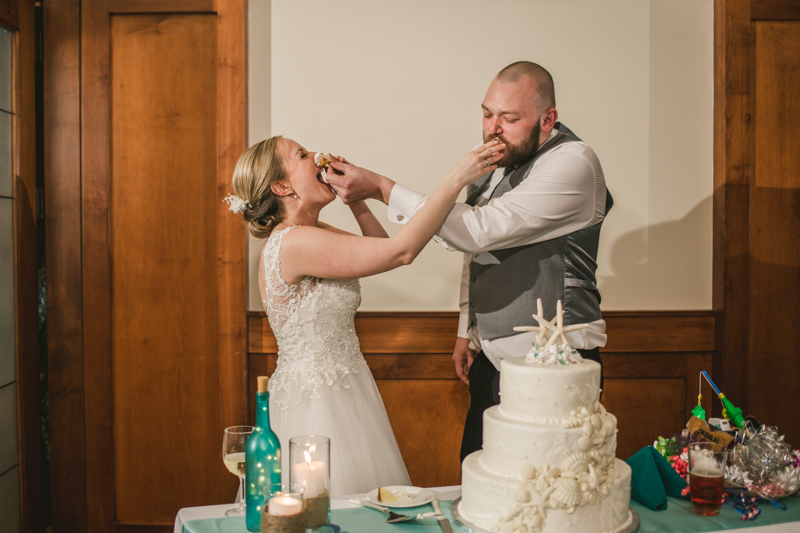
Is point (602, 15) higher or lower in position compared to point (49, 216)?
higher

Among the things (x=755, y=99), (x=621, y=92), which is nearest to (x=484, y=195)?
(x=621, y=92)

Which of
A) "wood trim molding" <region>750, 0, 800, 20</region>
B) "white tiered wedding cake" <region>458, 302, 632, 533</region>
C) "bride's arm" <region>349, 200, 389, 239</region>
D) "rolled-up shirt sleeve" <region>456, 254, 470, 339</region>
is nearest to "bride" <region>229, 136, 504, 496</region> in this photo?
"bride's arm" <region>349, 200, 389, 239</region>

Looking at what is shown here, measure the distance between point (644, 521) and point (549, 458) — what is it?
34cm

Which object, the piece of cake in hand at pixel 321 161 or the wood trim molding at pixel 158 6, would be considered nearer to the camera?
the piece of cake in hand at pixel 321 161

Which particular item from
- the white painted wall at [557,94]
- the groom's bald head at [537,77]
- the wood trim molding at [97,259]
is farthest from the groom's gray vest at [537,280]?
the wood trim molding at [97,259]

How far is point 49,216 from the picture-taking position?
3.00 m

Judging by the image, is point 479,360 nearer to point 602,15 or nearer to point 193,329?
point 193,329

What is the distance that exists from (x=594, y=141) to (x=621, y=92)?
29 cm

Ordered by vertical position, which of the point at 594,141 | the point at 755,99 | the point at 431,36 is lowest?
the point at 594,141

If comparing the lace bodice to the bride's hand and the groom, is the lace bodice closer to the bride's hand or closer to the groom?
the groom

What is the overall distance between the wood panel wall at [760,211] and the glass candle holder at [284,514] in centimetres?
256

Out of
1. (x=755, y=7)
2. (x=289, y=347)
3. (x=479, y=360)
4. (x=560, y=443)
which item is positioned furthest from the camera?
(x=755, y=7)

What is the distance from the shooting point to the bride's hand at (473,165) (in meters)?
1.92

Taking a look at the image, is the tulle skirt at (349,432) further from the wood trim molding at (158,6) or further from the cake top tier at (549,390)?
the wood trim molding at (158,6)
